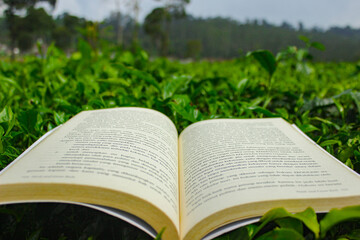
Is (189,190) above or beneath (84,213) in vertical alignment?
above

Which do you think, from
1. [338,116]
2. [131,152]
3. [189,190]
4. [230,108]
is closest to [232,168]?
[189,190]

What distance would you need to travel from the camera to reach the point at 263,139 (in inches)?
24.6

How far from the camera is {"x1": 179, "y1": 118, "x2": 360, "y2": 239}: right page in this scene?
41 cm

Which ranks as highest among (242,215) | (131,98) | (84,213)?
(131,98)

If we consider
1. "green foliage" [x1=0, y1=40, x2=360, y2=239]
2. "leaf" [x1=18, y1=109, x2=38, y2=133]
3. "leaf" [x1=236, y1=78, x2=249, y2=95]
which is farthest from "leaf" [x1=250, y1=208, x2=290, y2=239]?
"leaf" [x1=236, y1=78, x2=249, y2=95]

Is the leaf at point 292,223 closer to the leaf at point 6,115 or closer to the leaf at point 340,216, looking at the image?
the leaf at point 340,216

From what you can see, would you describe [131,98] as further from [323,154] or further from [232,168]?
[323,154]

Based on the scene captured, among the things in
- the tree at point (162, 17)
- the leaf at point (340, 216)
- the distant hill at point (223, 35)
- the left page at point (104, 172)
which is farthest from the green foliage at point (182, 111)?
the distant hill at point (223, 35)

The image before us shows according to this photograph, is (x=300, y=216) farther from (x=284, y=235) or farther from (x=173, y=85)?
(x=173, y=85)

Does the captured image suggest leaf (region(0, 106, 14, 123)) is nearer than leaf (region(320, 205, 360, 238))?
No

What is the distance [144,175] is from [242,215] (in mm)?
186

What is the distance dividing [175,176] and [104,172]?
0.15m

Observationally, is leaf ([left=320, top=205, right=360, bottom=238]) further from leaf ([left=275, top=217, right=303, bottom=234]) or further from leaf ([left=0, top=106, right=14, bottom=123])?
leaf ([left=0, top=106, right=14, bottom=123])

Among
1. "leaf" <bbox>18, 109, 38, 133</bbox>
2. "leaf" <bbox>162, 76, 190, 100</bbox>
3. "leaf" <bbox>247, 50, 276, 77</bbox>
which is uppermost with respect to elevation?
"leaf" <bbox>247, 50, 276, 77</bbox>
